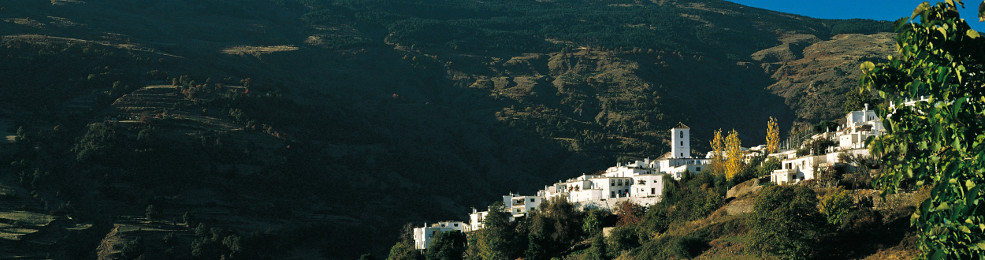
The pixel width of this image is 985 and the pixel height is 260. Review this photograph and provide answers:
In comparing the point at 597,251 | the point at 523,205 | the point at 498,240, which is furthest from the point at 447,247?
the point at 597,251

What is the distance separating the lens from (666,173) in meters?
75.9

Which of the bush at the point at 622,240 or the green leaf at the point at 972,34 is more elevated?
the green leaf at the point at 972,34

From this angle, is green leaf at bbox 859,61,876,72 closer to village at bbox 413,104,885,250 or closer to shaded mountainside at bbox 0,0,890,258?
village at bbox 413,104,885,250

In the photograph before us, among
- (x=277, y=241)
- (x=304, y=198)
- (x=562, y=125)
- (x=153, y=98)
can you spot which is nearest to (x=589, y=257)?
(x=277, y=241)

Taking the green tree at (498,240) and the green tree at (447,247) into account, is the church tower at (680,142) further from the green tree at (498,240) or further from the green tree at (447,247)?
the green tree at (447,247)

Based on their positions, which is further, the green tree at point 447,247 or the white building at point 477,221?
the white building at point 477,221

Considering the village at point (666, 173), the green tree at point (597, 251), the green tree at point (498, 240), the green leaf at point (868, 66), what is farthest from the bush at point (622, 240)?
Answer: the green leaf at point (868, 66)

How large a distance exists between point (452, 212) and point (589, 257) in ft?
213

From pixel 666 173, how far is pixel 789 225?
26.5 meters

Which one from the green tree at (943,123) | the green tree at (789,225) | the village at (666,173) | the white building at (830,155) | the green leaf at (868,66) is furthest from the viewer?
the village at (666,173)

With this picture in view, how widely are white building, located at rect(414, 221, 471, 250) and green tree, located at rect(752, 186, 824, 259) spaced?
4092cm

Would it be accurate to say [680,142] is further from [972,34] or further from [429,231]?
[972,34]

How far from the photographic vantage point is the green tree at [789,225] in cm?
4938

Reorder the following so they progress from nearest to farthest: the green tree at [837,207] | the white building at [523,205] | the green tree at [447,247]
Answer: the green tree at [837,207]
the green tree at [447,247]
the white building at [523,205]
